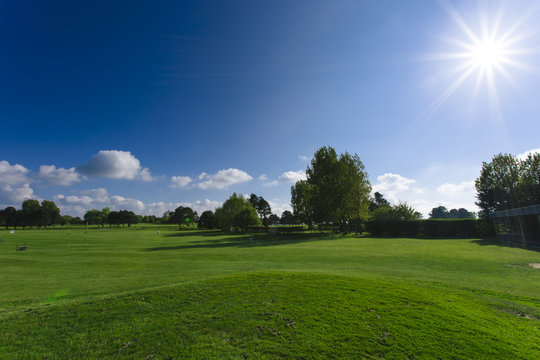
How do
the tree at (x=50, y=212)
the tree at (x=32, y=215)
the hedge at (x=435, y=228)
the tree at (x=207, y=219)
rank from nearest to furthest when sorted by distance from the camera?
the hedge at (x=435, y=228) → the tree at (x=32, y=215) → the tree at (x=207, y=219) → the tree at (x=50, y=212)

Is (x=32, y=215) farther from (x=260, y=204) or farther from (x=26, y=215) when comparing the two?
(x=260, y=204)

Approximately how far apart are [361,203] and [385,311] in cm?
5261

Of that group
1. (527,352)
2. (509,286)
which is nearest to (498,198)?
(509,286)

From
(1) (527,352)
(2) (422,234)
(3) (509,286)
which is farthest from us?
(2) (422,234)

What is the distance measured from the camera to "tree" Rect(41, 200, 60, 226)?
114m

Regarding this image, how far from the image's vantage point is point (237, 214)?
8000 centimetres

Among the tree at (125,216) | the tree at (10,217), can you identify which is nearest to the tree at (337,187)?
the tree at (125,216)

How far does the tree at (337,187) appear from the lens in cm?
5256

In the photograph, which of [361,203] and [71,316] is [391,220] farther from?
[71,316]

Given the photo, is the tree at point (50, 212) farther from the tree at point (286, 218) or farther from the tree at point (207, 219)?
the tree at point (286, 218)

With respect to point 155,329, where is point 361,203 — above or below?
above

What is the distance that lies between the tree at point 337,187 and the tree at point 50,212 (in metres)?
134

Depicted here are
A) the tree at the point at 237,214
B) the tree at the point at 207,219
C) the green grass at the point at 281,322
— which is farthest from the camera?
the tree at the point at 207,219

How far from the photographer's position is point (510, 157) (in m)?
49.6
